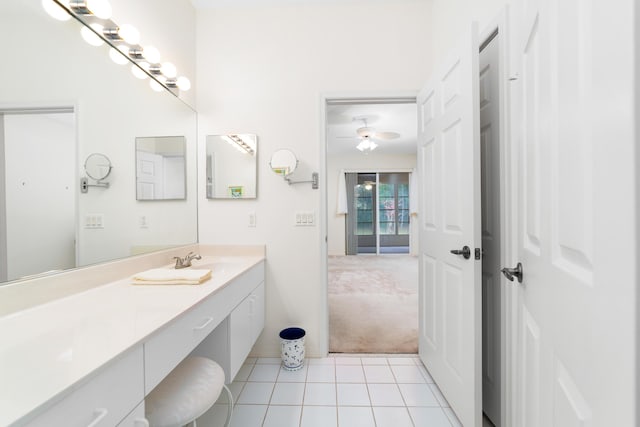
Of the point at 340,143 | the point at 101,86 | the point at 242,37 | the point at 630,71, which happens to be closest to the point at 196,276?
the point at 101,86

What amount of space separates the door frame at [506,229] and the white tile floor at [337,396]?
0.43 metres

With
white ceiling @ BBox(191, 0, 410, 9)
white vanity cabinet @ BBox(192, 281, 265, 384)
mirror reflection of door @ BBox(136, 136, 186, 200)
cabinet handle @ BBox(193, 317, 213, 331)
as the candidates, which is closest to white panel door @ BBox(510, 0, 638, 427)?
cabinet handle @ BBox(193, 317, 213, 331)

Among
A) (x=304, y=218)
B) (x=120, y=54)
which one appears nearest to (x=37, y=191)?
(x=120, y=54)

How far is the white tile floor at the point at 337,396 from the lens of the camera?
1.38 meters

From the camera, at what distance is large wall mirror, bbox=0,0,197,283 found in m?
0.91

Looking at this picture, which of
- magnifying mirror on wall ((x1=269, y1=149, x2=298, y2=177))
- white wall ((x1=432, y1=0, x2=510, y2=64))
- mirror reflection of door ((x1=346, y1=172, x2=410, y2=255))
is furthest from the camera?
mirror reflection of door ((x1=346, y1=172, x2=410, y2=255))

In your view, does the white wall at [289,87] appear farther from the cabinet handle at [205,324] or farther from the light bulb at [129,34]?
the cabinet handle at [205,324]

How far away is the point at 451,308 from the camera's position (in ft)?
4.61

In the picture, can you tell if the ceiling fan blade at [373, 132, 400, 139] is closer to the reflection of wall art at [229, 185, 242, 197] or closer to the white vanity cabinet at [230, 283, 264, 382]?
the reflection of wall art at [229, 185, 242, 197]

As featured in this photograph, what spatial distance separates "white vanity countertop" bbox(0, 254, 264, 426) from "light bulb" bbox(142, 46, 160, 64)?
1265 mm

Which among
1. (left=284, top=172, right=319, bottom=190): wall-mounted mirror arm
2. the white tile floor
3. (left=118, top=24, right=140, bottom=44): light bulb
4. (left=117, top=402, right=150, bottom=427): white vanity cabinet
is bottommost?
the white tile floor

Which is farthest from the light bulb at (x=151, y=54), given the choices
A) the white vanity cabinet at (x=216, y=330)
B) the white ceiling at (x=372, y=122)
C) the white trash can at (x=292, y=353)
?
the white trash can at (x=292, y=353)

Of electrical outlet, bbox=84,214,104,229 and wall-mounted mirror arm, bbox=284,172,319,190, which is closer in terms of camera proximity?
electrical outlet, bbox=84,214,104,229

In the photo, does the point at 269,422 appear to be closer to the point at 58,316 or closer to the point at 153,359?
the point at 153,359
